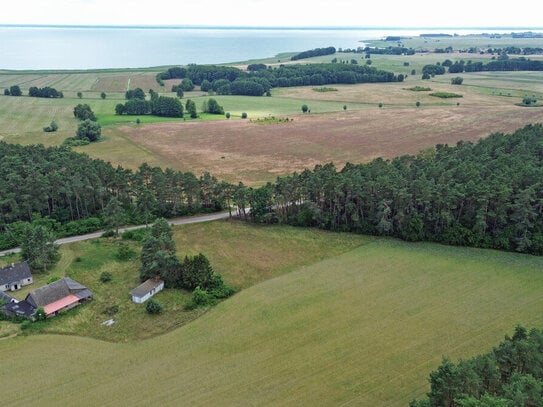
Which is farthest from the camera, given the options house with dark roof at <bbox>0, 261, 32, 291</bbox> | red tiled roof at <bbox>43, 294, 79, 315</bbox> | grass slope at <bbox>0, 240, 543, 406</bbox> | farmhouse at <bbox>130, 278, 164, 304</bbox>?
house with dark roof at <bbox>0, 261, 32, 291</bbox>

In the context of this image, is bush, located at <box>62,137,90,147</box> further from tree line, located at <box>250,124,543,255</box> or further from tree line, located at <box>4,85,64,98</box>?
tree line, located at <box>4,85,64,98</box>

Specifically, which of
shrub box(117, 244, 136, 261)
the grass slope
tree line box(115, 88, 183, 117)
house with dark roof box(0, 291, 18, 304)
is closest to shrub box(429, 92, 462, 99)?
tree line box(115, 88, 183, 117)

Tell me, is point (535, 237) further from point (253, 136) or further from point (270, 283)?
point (253, 136)

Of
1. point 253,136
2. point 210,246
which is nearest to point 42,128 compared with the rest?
point 253,136

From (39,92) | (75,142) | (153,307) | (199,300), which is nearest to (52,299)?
(153,307)

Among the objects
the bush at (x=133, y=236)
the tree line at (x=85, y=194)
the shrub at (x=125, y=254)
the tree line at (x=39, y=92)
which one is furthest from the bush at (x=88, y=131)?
the shrub at (x=125, y=254)

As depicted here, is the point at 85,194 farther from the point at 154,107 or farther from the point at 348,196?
the point at 154,107
